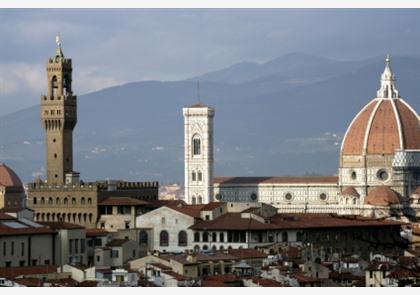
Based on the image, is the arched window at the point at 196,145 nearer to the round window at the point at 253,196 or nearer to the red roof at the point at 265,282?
the round window at the point at 253,196

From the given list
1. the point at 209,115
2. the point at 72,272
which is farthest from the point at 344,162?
the point at 72,272

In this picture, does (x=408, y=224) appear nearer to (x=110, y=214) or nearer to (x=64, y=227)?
(x=110, y=214)

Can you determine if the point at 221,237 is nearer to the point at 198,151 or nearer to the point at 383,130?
the point at 198,151

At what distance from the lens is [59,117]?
114250 mm

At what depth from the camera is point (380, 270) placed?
228ft

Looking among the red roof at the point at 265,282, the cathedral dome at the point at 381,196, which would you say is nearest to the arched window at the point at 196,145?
the cathedral dome at the point at 381,196

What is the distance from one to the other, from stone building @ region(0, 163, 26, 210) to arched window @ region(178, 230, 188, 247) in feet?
94.7

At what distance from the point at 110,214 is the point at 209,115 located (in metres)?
64.5

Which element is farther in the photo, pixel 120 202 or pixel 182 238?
pixel 120 202

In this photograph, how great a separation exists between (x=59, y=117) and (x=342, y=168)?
55013 millimetres

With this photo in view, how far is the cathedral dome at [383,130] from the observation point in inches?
6555

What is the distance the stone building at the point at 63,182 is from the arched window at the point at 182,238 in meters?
7.27

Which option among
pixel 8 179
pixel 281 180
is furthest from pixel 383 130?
pixel 8 179

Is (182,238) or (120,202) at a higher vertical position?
(120,202)
